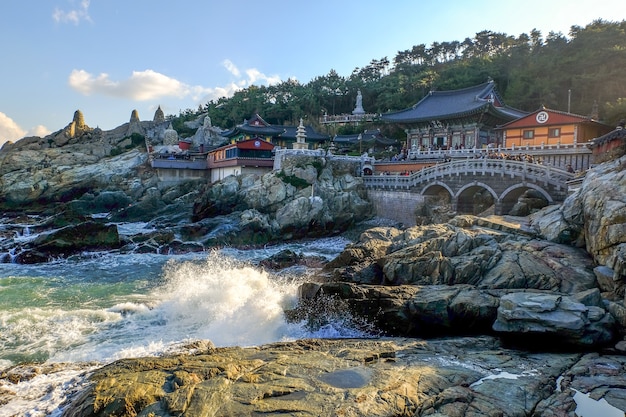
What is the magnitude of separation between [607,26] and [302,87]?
169 ft

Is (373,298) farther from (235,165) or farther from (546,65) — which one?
(546,65)

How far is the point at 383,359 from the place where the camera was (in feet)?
36.4

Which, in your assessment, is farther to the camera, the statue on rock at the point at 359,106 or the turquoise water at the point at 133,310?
the statue on rock at the point at 359,106

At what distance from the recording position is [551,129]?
33406 millimetres

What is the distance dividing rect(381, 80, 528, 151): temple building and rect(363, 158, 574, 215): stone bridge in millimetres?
9484

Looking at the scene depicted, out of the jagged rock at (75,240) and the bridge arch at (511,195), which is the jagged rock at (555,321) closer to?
the bridge arch at (511,195)

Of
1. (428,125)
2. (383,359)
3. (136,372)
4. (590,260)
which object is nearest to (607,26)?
(428,125)

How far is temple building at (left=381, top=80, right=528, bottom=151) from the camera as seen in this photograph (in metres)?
40.6

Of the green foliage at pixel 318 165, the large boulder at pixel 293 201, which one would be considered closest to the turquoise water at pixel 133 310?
the large boulder at pixel 293 201

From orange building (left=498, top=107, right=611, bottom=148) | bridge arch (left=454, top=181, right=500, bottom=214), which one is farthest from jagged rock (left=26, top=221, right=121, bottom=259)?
orange building (left=498, top=107, right=611, bottom=148)

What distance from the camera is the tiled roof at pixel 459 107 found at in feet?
132

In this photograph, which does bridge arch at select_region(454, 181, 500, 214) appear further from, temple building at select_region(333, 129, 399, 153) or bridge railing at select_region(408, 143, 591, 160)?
temple building at select_region(333, 129, 399, 153)

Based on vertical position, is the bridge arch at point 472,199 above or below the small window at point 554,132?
below

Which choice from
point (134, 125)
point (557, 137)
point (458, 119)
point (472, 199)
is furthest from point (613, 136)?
point (134, 125)
